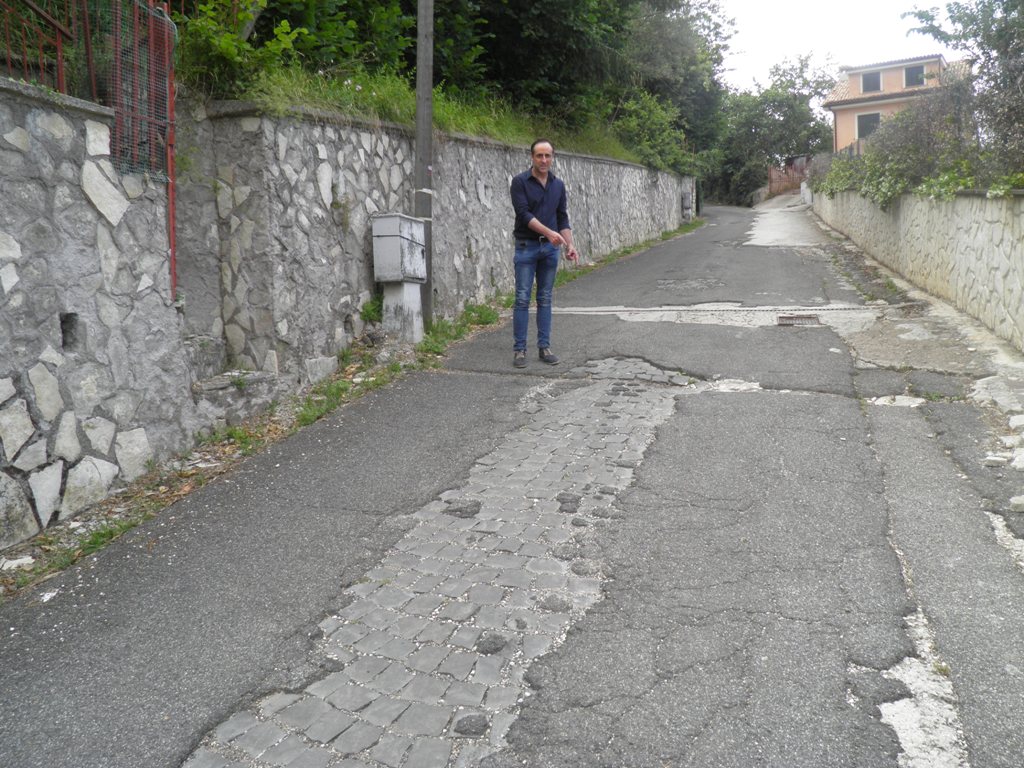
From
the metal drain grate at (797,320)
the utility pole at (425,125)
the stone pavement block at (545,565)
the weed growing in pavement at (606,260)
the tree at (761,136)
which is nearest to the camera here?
the stone pavement block at (545,565)

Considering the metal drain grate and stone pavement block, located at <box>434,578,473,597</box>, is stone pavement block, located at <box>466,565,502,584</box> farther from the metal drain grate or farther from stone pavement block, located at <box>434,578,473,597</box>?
the metal drain grate

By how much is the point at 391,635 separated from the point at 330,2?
664cm

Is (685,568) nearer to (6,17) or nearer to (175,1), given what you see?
(6,17)

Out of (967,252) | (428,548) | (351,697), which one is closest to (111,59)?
(428,548)

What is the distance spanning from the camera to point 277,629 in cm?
330

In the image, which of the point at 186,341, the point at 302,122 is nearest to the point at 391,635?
the point at 186,341

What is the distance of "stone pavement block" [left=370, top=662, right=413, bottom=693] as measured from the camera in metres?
2.91

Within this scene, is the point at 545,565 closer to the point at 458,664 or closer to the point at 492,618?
the point at 492,618

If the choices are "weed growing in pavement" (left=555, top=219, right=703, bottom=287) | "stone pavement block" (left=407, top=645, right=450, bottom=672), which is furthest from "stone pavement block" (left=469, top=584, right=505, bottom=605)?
"weed growing in pavement" (left=555, top=219, right=703, bottom=287)

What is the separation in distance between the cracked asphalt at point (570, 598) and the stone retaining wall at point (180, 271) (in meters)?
0.58

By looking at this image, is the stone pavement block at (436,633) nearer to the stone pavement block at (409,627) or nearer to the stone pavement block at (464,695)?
the stone pavement block at (409,627)

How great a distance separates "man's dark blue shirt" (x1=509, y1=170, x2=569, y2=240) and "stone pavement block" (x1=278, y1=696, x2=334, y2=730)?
4808 mm

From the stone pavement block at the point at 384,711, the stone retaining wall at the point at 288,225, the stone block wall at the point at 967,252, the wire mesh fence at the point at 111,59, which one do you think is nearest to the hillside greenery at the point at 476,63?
the stone retaining wall at the point at 288,225

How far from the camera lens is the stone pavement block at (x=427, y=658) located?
302cm
